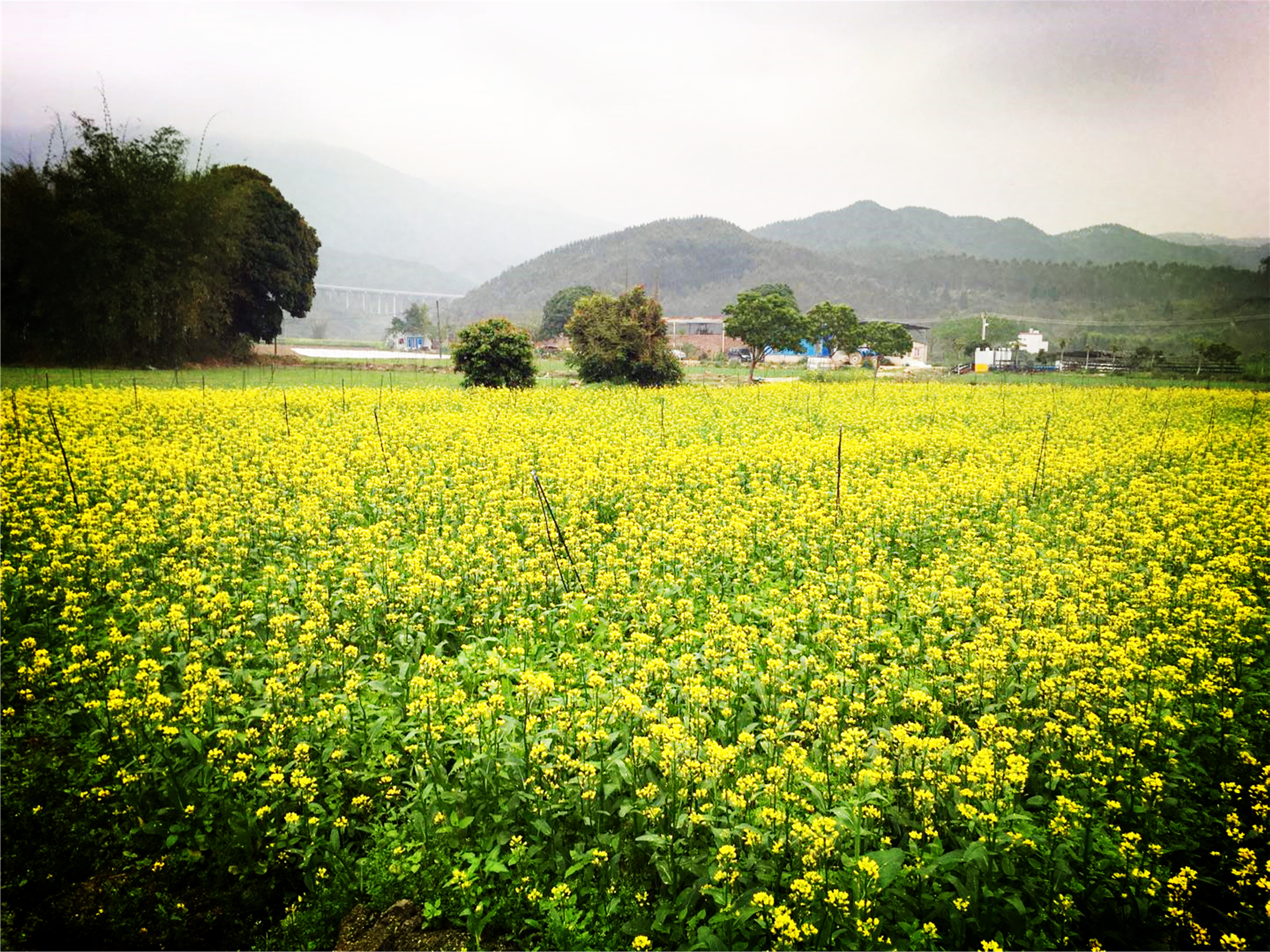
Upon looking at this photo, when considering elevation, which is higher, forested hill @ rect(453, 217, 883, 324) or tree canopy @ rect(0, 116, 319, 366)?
forested hill @ rect(453, 217, 883, 324)

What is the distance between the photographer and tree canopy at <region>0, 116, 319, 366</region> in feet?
88.3

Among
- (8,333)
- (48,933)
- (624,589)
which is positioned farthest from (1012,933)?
(8,333)

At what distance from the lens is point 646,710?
14.5ft

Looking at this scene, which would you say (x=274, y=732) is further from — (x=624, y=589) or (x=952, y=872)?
(x=952, y=872)

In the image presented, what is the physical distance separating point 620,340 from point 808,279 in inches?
3848

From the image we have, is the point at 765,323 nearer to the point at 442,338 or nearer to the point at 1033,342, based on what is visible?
the point at 442,338

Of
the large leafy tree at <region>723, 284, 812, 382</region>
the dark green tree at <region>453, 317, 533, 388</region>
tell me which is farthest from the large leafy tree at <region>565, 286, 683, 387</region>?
the large leafy tree at <region>723, 284, 812, 382</region>

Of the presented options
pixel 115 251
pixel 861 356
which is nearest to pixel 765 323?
pixel 861 356

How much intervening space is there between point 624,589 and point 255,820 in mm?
3766

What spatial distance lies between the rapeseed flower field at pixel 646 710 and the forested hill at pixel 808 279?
90.3 meters

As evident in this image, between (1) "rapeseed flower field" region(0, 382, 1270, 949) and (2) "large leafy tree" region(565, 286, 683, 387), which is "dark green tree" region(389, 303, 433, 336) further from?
(1) "rapeseed flower field" region(0, 382, 1270, 949)

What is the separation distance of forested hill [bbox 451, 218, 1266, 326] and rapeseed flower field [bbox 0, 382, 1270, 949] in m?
90.3

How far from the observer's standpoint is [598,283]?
117312mm

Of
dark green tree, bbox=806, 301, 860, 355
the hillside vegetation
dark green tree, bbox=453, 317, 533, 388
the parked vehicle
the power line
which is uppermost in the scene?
the hillside vegetation
